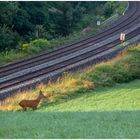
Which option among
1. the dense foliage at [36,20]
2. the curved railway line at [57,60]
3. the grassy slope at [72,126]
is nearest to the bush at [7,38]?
the dense foliage at [36,20]

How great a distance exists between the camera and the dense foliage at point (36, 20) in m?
41.2

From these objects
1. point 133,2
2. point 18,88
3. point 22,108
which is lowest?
point 22,108

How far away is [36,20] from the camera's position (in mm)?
47125

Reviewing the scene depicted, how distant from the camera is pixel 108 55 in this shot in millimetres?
27594

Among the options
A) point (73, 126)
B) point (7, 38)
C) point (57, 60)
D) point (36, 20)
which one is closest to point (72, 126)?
point (73, 126)

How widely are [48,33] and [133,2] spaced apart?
19.3 meters

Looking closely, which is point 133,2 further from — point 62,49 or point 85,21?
point 62,49

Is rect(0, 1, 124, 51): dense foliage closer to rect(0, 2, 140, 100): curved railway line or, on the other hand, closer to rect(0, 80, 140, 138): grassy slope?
rect(0, 2, 140, 100): curved railway line

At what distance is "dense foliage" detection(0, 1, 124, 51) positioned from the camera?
41.2 metres

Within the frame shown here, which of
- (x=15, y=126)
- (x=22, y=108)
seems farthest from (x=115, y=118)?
(x=22, y=108)

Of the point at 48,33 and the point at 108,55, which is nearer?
the point at 108,55

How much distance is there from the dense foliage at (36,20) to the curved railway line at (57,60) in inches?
293

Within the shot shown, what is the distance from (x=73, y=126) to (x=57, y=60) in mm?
18512

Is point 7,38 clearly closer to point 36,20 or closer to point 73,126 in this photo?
point 36,20
